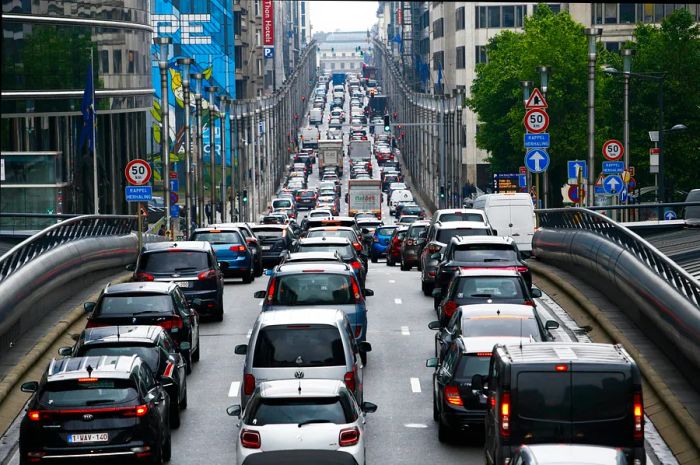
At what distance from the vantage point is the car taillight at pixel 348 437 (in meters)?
14.2

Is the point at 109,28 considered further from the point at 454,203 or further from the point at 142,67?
the point at 454,203

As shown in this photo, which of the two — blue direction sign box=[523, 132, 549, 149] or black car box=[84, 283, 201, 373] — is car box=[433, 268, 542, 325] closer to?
black car box=[84, 283, 201, 373]

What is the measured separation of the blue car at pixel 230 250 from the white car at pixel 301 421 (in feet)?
79.5

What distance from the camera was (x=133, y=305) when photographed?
76.2ft

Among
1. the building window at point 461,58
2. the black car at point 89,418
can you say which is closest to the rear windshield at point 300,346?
the black car at point 89,418

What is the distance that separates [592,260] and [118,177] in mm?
39673

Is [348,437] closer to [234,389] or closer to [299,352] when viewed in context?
[299,352]

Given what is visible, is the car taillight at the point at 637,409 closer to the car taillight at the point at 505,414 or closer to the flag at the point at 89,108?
the car taillight at the point at 505,414

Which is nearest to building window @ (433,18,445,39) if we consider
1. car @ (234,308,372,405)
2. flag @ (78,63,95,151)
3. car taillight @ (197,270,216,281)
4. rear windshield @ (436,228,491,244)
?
flag @ (78,63,95,151)

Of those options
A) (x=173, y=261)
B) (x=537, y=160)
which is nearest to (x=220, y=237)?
(x=173, y=261)

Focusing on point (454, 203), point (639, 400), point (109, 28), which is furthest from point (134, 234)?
point (454, 203)

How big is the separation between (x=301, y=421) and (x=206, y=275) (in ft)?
51.1

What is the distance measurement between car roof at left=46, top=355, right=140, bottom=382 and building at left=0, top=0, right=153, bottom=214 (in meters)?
32.6

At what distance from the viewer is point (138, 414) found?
52.2 ft
